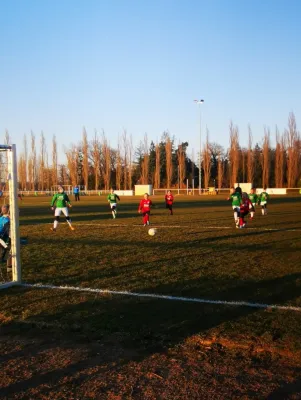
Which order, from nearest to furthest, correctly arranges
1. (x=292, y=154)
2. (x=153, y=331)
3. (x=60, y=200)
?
(x=153, y=331)
(x=60, y=200)
(x=292, y=154)

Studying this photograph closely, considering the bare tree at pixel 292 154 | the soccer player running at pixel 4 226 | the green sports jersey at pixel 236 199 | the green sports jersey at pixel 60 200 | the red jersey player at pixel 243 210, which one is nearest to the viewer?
the soccer player running at pixel 4 226

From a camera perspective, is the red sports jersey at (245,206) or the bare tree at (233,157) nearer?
the red sports jersey at (245,206)

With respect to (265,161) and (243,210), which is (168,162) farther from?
(243,210)

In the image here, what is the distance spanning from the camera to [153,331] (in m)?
5.92

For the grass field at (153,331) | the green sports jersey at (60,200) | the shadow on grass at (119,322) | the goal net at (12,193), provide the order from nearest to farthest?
1. the grass field at (153,331)
2. the shadow on grass at (119,322)
3. the goal net at (12,193)
4. the green sports jersey at (60,200)

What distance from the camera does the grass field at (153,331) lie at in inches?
174

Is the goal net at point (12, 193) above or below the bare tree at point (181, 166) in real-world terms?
below

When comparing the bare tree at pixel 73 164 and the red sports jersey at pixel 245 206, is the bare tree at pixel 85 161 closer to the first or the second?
the bare tree at pixel 73 164

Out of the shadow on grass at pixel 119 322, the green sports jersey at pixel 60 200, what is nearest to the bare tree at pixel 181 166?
the green sports jersey at pixel 60 200

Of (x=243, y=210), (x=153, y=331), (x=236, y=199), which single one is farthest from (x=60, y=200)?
(x=153, y=331)

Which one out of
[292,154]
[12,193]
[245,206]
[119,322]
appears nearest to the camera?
[119,322]

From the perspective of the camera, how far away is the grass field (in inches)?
174

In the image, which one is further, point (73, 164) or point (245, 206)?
point (73, 164)

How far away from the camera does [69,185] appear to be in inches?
3706
